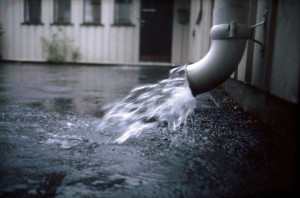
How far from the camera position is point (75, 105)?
2977mm

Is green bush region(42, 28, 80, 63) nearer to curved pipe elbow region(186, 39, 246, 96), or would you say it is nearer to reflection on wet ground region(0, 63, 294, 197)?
reflection on wet ground region(0, 63, 294, 197)

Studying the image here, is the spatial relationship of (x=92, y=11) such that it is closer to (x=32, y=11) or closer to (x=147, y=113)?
(x=32, y=11)

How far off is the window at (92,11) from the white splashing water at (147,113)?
942cm

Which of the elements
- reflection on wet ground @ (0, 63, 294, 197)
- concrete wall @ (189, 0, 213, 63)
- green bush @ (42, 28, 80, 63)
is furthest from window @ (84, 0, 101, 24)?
reflection on wet ground @ (0, 63, 294, 197)

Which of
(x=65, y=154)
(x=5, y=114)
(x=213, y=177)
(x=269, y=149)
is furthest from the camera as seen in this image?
(x=5, y=114)

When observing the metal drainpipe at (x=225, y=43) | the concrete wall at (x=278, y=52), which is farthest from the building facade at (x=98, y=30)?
the metal drainpipe at (x=225, y=43)

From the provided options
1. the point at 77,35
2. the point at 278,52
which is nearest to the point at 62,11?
the point at 77,35

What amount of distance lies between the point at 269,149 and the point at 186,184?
657 mm

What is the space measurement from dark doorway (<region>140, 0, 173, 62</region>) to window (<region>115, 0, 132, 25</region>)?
504 millimetres

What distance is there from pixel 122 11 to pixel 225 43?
10257 millimetres

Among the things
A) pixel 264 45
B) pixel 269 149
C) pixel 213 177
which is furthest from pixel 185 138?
pixel 264 45

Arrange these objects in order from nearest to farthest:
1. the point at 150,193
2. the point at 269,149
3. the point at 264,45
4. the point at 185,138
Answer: the point at 150,193 → the point at 269,149 → the point at 185,138 → the point at 264,45

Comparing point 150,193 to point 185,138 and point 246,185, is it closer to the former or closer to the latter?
point 246,185

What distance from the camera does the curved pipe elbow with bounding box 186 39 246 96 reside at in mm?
2025
